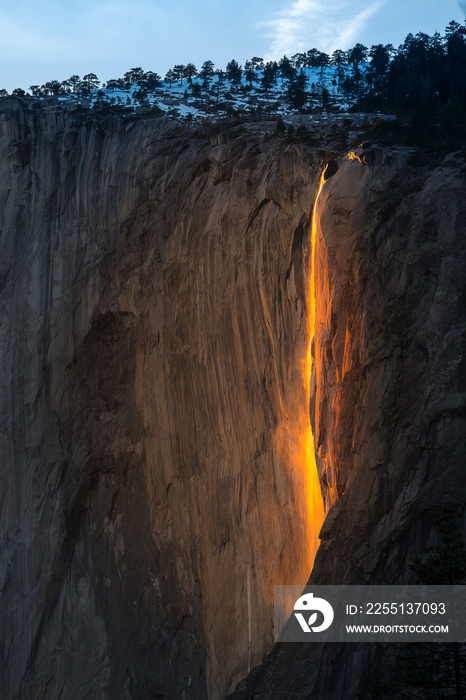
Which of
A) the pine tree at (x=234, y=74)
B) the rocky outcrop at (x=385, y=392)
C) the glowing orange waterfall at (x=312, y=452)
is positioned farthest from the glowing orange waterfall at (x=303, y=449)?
the pine tree at (x=234, y=74)

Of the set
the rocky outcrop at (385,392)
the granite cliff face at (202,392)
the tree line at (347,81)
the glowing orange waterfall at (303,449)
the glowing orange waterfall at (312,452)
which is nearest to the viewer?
the rocky outcrop at (385,392)

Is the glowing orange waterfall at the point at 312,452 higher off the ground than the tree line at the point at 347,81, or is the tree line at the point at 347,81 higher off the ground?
the tree line at the point at 347,81

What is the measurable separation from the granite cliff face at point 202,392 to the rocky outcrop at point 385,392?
0.05 metres

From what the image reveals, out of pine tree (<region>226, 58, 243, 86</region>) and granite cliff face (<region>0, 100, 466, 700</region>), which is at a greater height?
pine tree (<region>226, 58, 243, 86</region>)

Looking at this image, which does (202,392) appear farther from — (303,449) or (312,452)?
(312,452)

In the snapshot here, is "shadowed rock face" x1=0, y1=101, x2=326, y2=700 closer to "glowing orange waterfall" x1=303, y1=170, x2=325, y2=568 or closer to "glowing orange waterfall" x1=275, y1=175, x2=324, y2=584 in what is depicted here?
"glowing orange waterfall" x1=275, y1=175, x2=324, y2=584

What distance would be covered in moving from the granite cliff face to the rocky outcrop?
51mm

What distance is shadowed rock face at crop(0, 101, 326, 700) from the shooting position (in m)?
24.3

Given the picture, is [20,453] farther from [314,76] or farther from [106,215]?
[314,76]

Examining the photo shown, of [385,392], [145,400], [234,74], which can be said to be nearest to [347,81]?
[234,74]

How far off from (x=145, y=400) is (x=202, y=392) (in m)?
3.63

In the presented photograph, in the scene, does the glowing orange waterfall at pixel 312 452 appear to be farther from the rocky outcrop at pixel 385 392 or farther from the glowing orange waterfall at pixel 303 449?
the rocky outcrop at pixel 385 392

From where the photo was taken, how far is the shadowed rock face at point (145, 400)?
79.6 ft

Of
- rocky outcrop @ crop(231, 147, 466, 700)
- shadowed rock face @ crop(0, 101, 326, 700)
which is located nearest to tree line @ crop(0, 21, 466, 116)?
shadowed rock face @ crop(0, 101, 326, 700)
